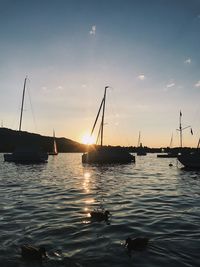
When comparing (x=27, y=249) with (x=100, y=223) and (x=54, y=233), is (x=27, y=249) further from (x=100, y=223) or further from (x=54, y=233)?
(x=100, y=223)

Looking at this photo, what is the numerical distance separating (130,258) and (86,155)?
195 feet

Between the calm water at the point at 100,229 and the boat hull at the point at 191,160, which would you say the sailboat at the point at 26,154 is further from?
the calm water at the point at 100,229

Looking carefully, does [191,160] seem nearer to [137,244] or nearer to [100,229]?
[100,229]

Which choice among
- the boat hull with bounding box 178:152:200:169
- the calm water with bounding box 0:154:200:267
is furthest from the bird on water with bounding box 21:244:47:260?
the boat hull with bounding box 178:152:200:169

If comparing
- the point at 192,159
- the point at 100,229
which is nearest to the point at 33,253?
the point at 100,229

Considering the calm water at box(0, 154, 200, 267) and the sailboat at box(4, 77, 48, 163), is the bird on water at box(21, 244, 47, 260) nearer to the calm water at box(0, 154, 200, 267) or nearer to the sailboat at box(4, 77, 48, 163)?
the calm water at box(0, 154, 200, 267)

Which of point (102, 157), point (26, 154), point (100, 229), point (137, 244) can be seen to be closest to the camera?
point (137, 244)

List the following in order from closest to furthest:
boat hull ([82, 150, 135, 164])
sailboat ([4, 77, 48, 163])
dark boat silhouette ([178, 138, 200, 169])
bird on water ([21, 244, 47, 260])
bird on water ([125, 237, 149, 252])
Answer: bird on water ([21, 244, 47, 260]) → bird on water ([125, 237, 149, 252]) → dark boat silhouette ([178, 138, 200, 169]) → sailboat ([4, 77, 48, 163]) → boat hull ([82, 150, 135, 164])

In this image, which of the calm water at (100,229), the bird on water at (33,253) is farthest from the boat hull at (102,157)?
the bird on water at (33,253)

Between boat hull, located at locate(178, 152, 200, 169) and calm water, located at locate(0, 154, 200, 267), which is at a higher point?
boat hull, located at locate(178, 152, 200, 169)

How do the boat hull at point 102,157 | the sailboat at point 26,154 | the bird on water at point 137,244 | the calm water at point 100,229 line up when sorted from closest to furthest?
the calm water at point 100,229 → the bird on water at point 137,244 → the sailboat at point 26,154 → the boat hull at point 102,157

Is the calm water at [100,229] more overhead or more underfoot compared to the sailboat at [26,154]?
more underfoot

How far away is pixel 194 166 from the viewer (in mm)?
56062

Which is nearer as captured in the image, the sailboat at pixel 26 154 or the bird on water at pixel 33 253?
the bird on water at pixel 33 253
